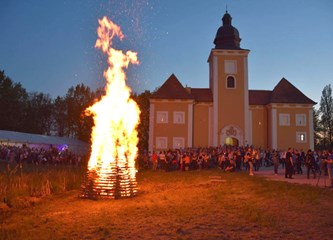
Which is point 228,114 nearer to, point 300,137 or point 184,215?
point 300,137

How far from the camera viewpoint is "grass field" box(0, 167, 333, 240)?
7.65 meters

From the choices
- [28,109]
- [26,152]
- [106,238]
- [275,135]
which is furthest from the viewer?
[28,109]

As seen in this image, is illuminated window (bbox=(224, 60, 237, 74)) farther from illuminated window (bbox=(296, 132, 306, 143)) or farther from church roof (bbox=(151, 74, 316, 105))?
illuminated window (bbox=(296, 132, 306, 143))

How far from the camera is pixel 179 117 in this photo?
125 feet

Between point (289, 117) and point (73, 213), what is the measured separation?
33.8m

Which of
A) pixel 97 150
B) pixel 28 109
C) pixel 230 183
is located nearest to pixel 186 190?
pixel 230 183

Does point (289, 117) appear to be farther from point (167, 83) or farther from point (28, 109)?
point (28, 109)

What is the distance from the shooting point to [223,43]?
4088 centimetres

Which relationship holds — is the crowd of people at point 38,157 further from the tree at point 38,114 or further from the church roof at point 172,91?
the tree at point 38,114

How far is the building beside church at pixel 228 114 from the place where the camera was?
38.0 meters

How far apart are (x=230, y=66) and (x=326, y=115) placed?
3583 centimetres

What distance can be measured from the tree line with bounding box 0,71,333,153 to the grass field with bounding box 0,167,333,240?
36.9 meters

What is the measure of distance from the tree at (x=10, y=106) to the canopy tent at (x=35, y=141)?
17239mm

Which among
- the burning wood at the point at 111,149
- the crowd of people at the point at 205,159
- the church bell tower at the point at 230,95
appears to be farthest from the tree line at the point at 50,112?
the burning wood at the point at 111,149
